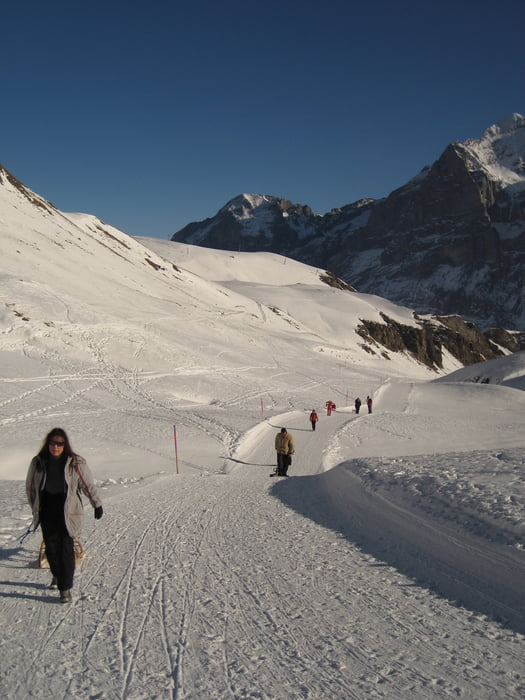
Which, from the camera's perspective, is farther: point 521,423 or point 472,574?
point 521,423

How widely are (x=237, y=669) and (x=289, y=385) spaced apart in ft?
118

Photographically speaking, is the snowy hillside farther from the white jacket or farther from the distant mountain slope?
the distant mountain slope

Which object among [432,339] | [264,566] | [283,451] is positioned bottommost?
[283,451]

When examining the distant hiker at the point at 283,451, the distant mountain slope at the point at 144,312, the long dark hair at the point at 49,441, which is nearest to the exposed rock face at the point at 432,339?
the distant mountain slope at the point at 144,312

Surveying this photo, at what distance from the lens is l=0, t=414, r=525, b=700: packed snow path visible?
11.6 ft

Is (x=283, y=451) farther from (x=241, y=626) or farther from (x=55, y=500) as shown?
(x=241, y=626)

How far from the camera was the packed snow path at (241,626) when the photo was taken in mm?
3539

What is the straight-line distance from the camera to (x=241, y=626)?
14.3 ft

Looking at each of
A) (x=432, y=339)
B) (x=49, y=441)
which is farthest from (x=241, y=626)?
(x=432, y=339)

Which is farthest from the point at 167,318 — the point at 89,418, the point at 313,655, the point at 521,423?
the point at 313,655

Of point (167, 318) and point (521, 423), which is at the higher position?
point (167, 318)

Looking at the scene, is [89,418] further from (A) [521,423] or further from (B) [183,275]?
(B) [183,275]

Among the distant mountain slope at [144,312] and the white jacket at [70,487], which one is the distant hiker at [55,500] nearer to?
the white jacket at [70,487]

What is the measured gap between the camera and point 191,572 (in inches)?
223
